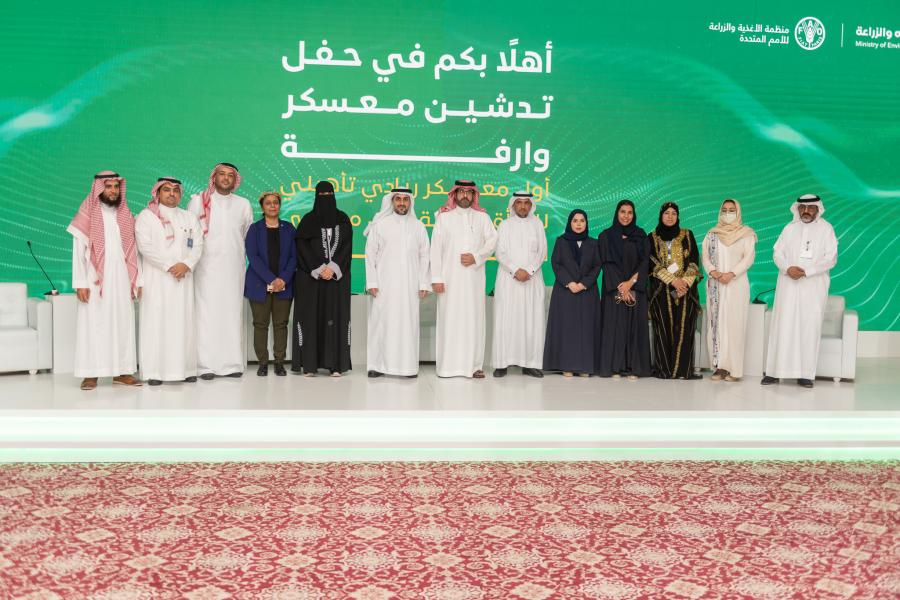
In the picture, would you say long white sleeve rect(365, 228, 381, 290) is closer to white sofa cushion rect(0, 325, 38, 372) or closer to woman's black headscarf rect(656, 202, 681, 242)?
woman's black headscarf rect(656, 202, 681, 242)

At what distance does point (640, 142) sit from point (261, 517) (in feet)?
18.4

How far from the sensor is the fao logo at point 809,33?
7812mm

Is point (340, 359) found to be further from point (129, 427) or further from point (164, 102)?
point (164, 102)

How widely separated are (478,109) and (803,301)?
3.28 meters

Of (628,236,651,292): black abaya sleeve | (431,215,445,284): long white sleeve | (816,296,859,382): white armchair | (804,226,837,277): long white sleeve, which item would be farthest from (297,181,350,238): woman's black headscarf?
(816,296,859,382): white armchair

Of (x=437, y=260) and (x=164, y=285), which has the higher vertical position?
(x=437, y=260)

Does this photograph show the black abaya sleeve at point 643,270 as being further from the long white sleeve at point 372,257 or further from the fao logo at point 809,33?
the fao logo at point 809,33

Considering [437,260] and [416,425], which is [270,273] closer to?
[437,260]

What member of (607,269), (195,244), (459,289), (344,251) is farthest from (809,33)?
(195,244)

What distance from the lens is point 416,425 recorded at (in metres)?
4.56

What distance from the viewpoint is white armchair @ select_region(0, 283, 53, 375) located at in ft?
18.5

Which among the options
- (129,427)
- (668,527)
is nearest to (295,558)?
(668,527)

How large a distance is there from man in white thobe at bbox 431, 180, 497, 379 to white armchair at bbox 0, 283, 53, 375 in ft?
8.41

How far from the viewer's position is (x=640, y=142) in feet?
25.5
